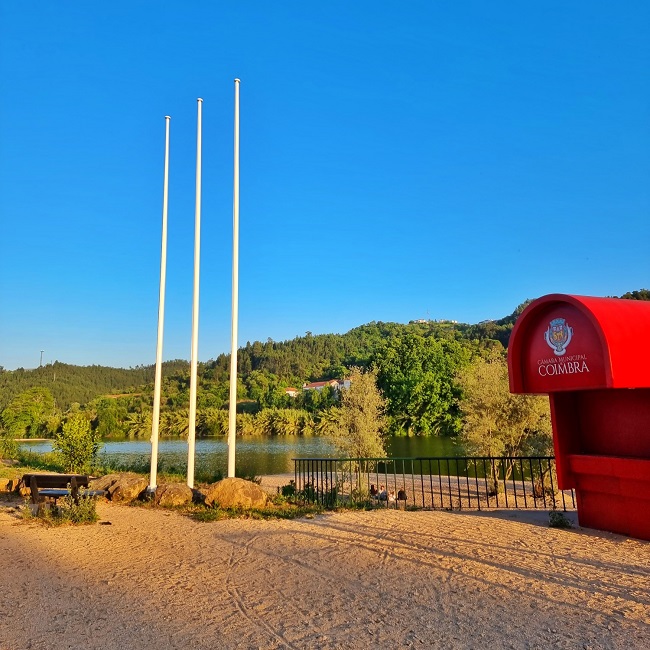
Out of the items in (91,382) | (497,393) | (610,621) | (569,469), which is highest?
(91,382)

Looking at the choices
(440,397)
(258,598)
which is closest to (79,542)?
(258,598)

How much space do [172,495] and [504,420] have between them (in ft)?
37.8

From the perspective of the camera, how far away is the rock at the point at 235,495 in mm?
10637

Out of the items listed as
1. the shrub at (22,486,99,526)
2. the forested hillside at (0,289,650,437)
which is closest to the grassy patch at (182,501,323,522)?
the shrub at (22,486,99,526)

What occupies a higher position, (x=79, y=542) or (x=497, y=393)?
(x=497, y=393)

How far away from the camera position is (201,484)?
1548cm

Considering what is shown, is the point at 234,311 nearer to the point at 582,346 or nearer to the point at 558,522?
the point at 582,346

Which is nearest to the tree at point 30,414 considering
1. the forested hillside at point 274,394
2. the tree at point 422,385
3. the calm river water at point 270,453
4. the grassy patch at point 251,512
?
the forested hillside at point 274,394

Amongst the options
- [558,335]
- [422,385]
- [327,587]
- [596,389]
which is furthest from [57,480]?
[422,385]

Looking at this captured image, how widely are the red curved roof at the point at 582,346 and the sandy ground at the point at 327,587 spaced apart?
2276 mm

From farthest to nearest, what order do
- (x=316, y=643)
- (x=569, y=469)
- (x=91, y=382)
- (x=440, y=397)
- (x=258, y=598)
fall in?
(x=91, y=382), (x=440, y=397), (x=569, y=469), (x=258, y=598), (x=316, y=643)

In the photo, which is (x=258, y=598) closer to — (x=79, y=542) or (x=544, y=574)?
(x=544, y=574)

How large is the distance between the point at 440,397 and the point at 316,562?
51.8m

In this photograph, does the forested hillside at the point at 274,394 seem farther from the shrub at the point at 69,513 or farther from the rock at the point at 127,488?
the shrub at the point at 69,513
